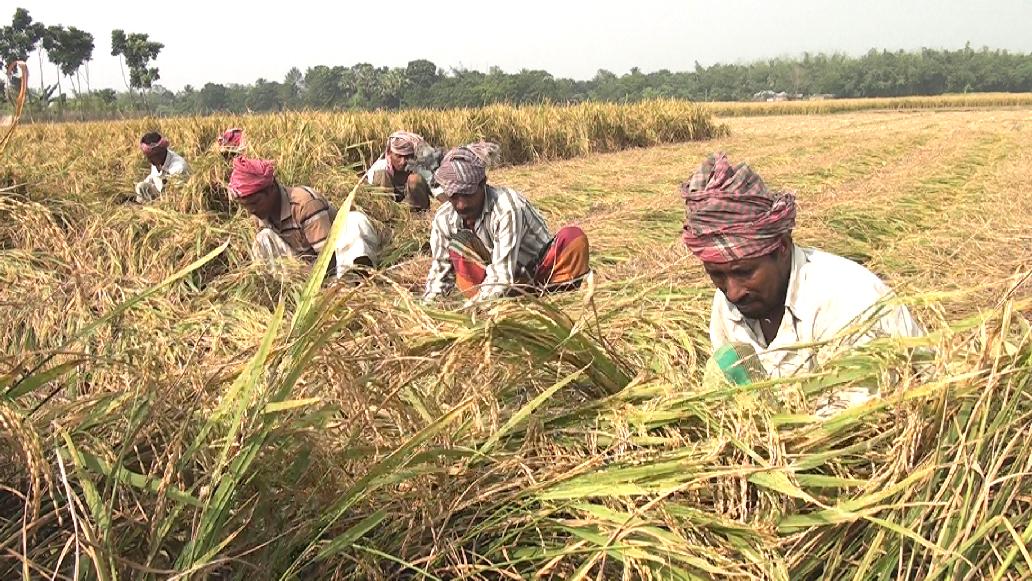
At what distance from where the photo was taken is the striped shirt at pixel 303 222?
4520 mm

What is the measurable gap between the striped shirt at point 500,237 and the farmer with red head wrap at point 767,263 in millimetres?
1854

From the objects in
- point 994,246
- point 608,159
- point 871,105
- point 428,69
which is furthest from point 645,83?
point 994,246

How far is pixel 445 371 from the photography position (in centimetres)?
153

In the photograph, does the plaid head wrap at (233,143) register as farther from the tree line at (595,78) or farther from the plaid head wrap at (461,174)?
the tree line at (595,78)

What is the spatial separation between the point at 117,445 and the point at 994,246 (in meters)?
5.80

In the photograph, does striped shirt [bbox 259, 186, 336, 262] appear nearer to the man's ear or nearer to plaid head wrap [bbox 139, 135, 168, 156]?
plaid head wrap [bbox 139, 135, 168, 156]

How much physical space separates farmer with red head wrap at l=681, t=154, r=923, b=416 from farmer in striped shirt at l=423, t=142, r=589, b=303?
175 centimetres

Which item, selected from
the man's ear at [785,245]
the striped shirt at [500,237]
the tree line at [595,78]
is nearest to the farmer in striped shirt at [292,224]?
the striped shirt at [500,237]

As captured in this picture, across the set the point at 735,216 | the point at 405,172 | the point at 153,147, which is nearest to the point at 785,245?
the point at 735,216

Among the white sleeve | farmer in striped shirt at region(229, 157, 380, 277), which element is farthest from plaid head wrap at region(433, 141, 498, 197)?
the white sleeve

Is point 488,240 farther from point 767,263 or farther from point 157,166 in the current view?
point 157,166

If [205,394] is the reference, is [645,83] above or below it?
above

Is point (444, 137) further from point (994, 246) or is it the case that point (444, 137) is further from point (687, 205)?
point (687, 205)

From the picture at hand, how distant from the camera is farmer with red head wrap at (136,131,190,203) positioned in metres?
6.64
